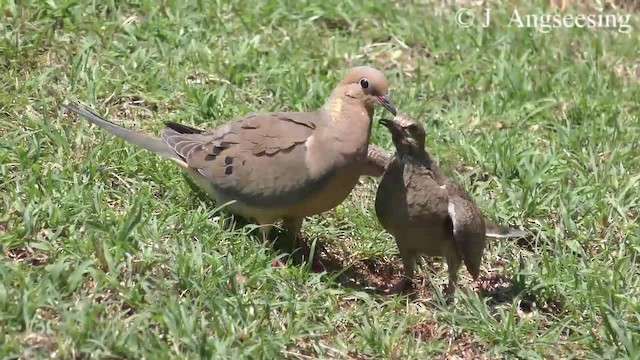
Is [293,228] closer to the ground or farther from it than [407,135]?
closer to the ground

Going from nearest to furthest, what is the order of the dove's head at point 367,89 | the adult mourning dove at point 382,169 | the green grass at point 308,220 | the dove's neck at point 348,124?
the green grass at point 308,220
the dove's neck at point 348,124
the dove's head at point 367,89
the adult mourning dove at point 382,169

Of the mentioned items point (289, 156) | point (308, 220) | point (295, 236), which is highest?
point (289, 156)

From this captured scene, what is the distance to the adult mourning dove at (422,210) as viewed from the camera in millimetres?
4949

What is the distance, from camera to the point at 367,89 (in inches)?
205

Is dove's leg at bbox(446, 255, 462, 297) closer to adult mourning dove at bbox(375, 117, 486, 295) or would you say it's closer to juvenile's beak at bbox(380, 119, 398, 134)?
adult mourning dove at bbox(375, 117, 486, 295)

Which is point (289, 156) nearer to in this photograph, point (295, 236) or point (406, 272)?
point (295, 236)

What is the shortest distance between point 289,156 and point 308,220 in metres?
0.65

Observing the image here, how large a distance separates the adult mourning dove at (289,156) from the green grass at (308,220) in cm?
18

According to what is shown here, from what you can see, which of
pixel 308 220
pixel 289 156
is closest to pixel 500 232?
pixel 308 220

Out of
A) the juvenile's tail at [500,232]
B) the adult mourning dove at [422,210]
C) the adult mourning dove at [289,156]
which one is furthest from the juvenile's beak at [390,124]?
the juvenile's tail at [500,232]

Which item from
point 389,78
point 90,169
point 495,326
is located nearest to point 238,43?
point 389,78

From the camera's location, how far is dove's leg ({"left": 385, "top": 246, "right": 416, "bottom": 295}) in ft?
16.7

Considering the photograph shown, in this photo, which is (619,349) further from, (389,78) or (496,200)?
(389,78)

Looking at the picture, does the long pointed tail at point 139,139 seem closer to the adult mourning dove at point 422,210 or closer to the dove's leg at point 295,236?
the dove's leg at point 295,236
